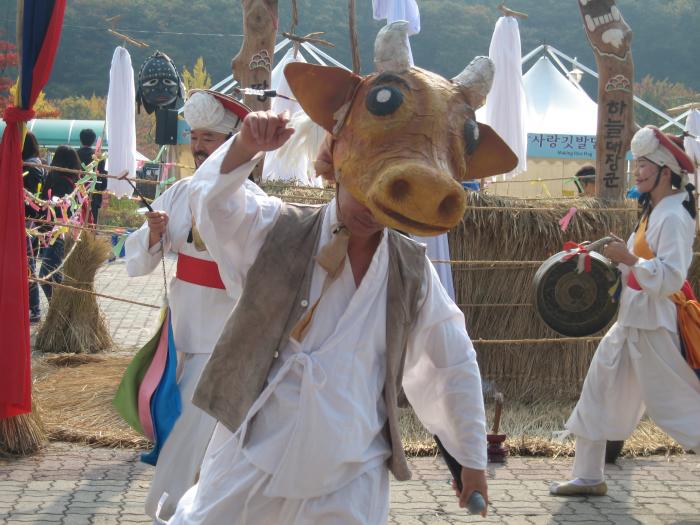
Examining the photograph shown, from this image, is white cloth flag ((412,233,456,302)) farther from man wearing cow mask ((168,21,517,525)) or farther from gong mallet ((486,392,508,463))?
man wearing cow mask ((168,21,517,525))

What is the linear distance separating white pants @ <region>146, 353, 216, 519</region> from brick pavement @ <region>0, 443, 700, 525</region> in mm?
580

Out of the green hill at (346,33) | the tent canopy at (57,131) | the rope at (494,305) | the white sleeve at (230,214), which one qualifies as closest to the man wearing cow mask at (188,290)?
the white sleeve at (230,214)

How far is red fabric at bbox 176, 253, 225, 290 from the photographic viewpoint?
4.32m

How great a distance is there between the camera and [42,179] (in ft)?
33.9

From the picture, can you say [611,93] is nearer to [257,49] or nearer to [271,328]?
[257,49]

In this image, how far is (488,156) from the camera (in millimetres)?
2924

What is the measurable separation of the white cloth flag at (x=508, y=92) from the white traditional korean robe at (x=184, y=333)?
6.47m

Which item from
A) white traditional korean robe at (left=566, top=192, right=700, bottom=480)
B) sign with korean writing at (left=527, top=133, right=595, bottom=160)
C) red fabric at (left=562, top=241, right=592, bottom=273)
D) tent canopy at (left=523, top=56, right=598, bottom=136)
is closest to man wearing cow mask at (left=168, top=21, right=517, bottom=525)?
red fabric at (left=562, top=241, right=592, bottom=273)

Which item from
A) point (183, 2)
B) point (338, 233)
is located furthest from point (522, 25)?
point (338, 233)

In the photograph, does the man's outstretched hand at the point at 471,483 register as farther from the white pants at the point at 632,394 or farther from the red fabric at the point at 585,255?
the white pants at the point at 632,394

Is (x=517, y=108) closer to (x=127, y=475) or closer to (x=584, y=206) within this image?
(x=584, y=206)

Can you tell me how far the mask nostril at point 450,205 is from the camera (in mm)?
2426

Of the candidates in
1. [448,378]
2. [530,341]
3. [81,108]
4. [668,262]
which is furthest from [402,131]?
[81,108]

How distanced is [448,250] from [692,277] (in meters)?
1.86
